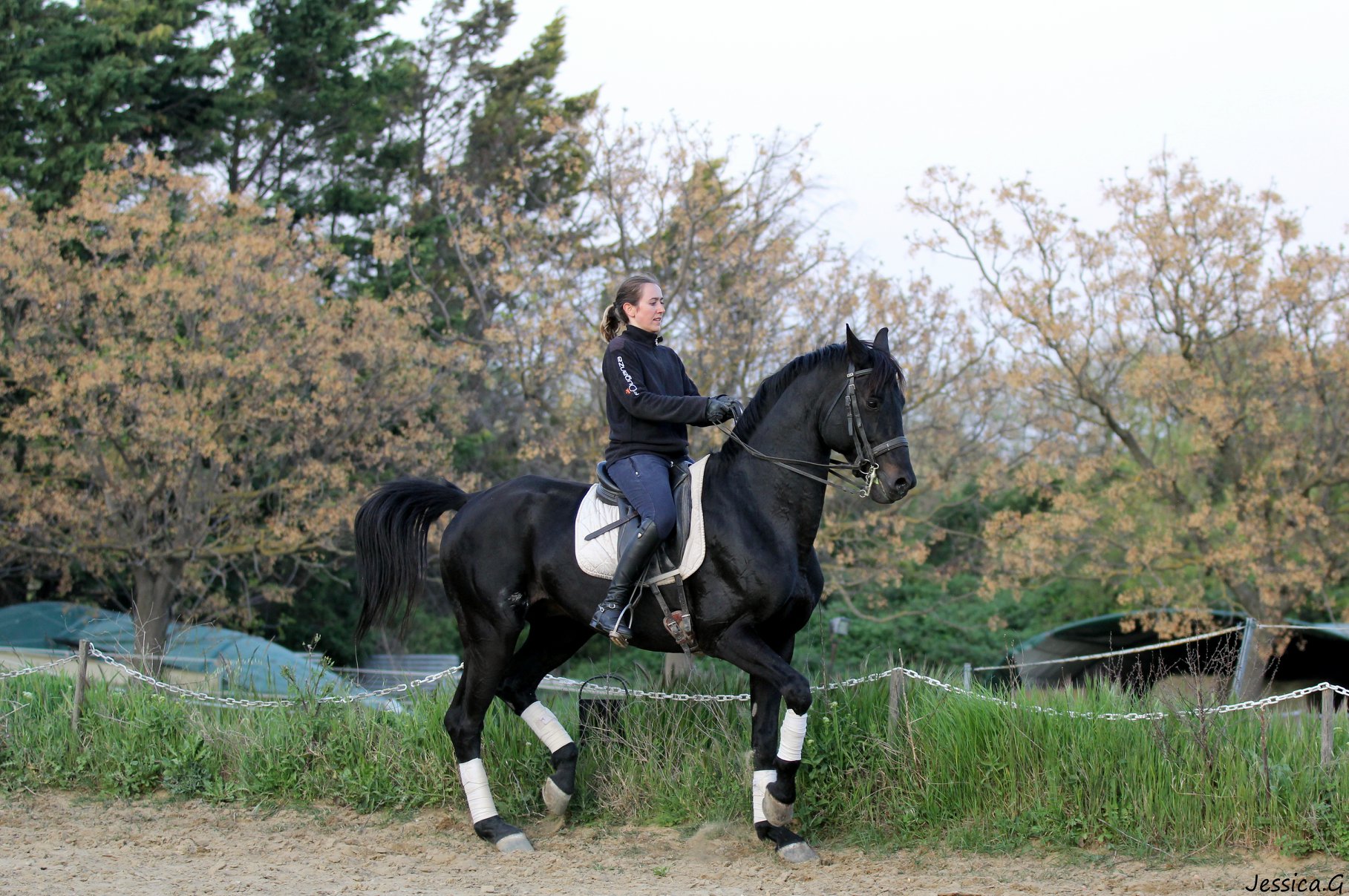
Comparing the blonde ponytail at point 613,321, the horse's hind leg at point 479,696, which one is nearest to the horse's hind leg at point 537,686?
the horse's hind leg at point 479,696

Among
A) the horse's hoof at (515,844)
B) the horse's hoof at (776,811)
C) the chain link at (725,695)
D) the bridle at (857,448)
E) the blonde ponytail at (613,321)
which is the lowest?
the horse's hoof at (515,844)

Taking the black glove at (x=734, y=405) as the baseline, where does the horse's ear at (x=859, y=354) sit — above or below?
above

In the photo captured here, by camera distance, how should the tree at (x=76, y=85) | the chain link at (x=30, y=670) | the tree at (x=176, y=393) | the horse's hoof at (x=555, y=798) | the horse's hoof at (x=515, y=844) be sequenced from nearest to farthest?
1. the horse's hoof at (x=515, y=844)
2. the horse's hoof at (x=555, y=798)
3. the chain link at (x=30, y=670)
4. the tree at (x=176, y=393)
5. the tree at (x=76, y=85)

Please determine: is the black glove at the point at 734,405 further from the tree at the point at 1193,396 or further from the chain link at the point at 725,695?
the tree at the point at 1193,396

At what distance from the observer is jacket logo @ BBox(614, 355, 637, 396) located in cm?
607

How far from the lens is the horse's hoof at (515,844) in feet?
20.7

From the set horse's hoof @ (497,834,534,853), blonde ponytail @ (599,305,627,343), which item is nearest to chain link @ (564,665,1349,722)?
horse's hoof @ (497,834,534,853)

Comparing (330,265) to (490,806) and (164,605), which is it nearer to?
(164,605)

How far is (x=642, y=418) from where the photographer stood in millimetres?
6125

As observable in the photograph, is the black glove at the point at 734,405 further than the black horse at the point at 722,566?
Yes

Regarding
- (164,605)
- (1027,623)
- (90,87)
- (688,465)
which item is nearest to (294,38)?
(90,87)

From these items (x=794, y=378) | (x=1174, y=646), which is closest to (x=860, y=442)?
(x=794, y=378)

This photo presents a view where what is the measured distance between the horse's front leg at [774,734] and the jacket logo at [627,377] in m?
1.31

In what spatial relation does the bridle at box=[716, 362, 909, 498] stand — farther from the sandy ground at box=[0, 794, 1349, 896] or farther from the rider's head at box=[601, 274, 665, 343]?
A: the sandy ground at box=[0, 794, 1349, 896]
